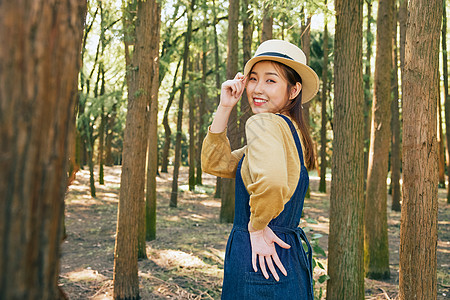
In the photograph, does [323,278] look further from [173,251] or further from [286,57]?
[173,251]

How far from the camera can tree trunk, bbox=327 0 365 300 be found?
14.8 feet

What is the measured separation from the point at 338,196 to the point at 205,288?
115 inches

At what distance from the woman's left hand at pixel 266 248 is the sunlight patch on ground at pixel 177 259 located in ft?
18.5

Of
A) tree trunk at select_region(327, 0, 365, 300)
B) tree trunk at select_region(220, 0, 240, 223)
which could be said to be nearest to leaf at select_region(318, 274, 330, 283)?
tree trunk at select_region(327, 0, 365, 300)

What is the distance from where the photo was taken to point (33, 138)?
97cm

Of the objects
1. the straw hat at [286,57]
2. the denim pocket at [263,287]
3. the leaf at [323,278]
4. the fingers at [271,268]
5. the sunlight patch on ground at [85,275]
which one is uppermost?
the straw hat at [286,57]

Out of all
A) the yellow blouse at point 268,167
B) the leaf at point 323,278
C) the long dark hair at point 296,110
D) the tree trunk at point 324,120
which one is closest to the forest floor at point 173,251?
the leaf at point 323,278

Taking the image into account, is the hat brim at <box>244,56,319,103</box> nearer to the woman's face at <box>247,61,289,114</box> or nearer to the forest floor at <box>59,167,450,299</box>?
the woman's face at <box>247,61,289,114</box>

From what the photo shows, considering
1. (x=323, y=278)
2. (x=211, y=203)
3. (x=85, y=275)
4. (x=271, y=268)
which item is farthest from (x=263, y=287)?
(x=211, y=203)

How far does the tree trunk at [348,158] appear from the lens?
4508 mm

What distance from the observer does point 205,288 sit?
6305mm

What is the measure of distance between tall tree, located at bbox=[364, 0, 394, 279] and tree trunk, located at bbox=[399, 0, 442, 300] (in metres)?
3.52

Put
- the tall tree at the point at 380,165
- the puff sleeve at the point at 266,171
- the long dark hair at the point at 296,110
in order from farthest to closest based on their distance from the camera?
the tall tree at the point at 380,165 < the long dark hair at the point at 296,110 < the puff sleeve at the point at 266,171

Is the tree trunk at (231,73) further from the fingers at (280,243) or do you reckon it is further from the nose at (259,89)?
the fingers at (280,243)
